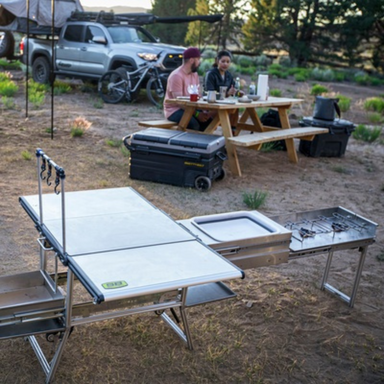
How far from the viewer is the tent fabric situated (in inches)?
540

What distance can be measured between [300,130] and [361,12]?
24.5m

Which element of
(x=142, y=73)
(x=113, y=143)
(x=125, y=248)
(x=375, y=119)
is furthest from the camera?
(x=142, y=73)

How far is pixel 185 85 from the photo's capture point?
24.9 feet

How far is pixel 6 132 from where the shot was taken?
28.4ft

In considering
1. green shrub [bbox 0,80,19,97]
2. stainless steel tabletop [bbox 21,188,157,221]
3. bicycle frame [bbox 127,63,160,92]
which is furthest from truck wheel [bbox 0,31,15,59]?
stainless steel tabletop [bbox 21,188,157,221]

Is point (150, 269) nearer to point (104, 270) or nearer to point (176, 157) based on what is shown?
point (104, 270)

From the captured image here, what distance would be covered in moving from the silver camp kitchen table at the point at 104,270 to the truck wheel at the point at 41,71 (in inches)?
430

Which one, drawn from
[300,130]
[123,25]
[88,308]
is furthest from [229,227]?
[123,25]

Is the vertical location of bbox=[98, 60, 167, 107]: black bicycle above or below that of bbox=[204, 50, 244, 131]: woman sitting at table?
below

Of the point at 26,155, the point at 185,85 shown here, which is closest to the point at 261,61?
the point at 185,85

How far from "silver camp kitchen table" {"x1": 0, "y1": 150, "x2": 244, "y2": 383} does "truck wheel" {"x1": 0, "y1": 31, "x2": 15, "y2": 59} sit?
48.0 ft

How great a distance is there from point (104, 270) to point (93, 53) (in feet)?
35.5

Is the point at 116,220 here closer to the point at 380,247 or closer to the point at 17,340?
the point at 17,340

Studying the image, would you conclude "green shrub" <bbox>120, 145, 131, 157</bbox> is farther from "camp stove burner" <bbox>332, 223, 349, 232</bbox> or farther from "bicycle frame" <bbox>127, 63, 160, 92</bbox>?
"bicycle frame" <bbox>127, 63, 160, 92</bbox>
